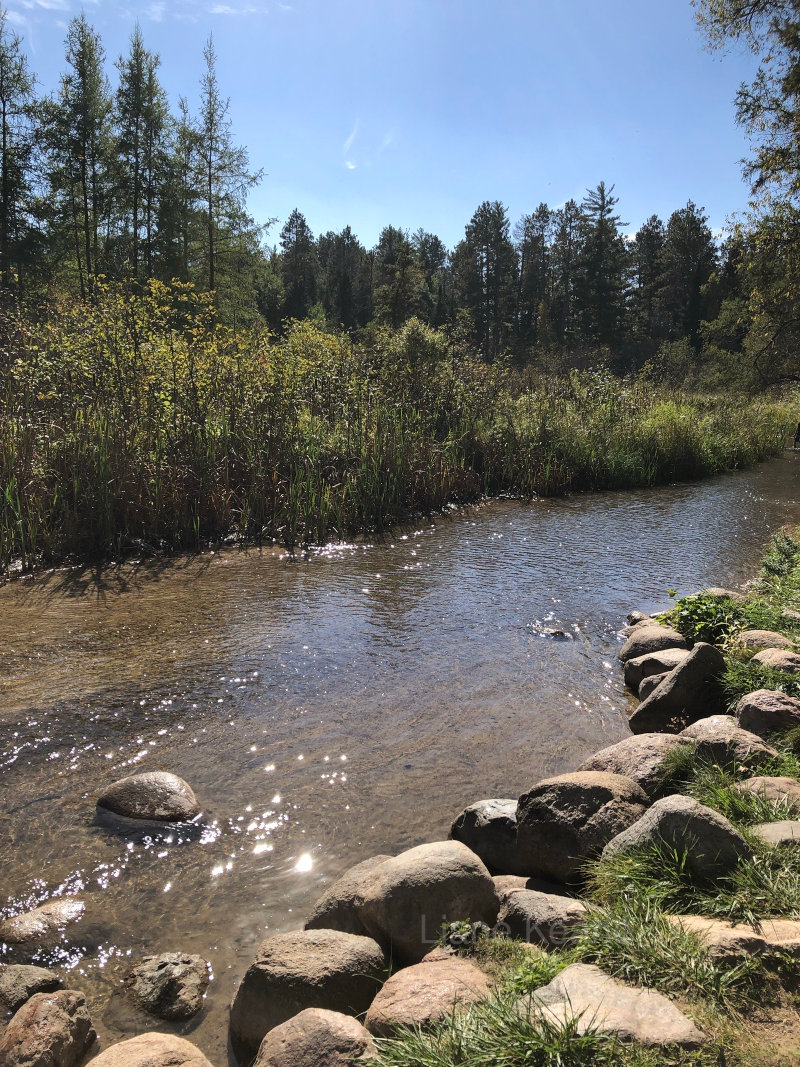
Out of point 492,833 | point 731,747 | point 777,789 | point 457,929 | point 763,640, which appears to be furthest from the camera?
point 763,640

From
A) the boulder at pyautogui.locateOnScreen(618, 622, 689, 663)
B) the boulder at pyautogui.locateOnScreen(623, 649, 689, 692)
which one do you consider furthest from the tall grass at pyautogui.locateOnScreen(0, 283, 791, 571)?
the boulder at pyautogui.locateOnScreen(623, 649, 689, 692)

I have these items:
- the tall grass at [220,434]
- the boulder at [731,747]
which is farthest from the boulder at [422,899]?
the tall grass at [220,434]

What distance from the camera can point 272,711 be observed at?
4898 millimetres

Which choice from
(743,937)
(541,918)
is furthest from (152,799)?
(743,937)

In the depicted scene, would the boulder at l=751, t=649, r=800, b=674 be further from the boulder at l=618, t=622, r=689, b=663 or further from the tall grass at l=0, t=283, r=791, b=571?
the tall grass at l=0, t=283, r=791, b=571

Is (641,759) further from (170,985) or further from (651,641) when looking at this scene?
(170,985)

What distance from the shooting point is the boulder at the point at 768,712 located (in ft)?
12.2

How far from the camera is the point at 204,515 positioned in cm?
885

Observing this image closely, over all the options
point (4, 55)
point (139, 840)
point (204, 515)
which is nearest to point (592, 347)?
point (4, 55)

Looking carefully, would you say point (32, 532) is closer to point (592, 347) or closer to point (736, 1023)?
point (736, 1023)

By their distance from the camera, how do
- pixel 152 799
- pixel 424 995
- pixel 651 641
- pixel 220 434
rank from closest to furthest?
pixel 424 995 < pixel 152 799 < pixel 651 641 < pixel 220 434

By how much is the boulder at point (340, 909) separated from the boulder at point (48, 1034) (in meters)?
0.88

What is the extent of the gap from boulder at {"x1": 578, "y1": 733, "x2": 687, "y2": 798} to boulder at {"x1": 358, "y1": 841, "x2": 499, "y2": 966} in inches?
45.0

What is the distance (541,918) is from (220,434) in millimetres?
7726
